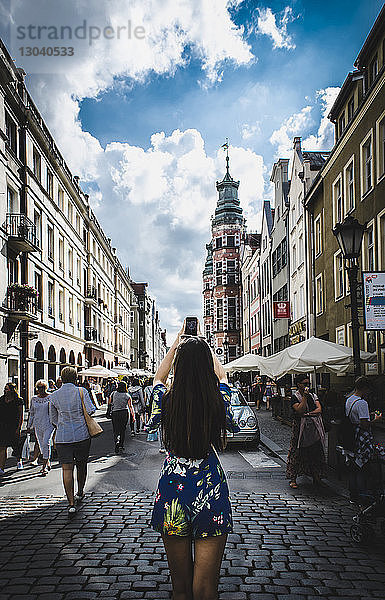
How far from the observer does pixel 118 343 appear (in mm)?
69375

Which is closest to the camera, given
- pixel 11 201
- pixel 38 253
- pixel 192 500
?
pixel 192 500

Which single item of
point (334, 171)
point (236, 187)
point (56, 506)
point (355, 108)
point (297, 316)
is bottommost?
point (56, 506)

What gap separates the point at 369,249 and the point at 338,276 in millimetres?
4393

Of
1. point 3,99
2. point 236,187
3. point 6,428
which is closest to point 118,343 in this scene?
point 236,187

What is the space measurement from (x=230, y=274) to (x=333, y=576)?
7355 centimetres

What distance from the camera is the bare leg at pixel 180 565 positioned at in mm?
3006

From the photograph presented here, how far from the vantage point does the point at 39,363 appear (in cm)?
2877

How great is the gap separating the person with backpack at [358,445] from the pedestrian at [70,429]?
3433 mm

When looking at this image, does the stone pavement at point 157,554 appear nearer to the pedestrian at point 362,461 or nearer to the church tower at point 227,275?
the pedestrian at point 362,461

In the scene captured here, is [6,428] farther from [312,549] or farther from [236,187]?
[236,187]

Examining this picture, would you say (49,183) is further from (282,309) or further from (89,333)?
(89,333)

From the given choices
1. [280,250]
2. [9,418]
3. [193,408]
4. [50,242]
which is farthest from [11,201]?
[193,408]

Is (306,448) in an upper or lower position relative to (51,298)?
lower

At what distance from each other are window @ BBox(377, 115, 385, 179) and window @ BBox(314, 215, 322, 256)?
9329mm
